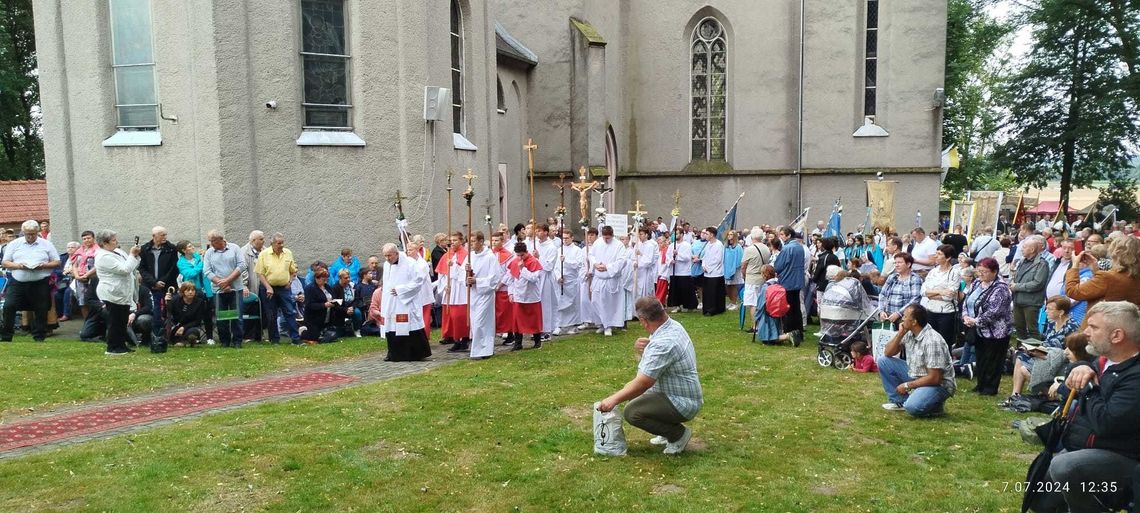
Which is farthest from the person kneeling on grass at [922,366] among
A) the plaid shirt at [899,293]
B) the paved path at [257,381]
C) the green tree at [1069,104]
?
the green tree at [1069,104]

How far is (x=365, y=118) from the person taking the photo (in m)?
16.6

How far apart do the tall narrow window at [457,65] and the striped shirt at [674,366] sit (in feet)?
41.7

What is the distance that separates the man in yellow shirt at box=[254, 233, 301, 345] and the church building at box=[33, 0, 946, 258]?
2.68 metres

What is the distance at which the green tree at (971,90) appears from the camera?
4034 cm

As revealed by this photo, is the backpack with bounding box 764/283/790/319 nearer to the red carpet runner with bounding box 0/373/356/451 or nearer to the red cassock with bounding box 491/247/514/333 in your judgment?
the red cassock with bounding box 491/247/514/333

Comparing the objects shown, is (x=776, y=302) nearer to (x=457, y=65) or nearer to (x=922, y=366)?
(x=922, y=366)

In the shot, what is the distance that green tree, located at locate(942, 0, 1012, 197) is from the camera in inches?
1588

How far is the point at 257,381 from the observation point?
423 inches

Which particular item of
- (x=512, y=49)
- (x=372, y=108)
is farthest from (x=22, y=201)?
(x=512, y=49)

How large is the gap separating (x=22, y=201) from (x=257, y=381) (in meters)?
18.0

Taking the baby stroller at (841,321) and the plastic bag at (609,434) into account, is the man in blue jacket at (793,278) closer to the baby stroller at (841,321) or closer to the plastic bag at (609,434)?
the baby stroller at (841,321)

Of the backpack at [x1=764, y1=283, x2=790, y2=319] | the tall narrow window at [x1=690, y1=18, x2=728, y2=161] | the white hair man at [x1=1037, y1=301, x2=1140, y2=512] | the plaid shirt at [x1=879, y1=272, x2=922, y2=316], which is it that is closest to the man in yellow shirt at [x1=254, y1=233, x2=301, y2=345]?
the backpack at [x1=764, y1=283, x2=790, y2=319]

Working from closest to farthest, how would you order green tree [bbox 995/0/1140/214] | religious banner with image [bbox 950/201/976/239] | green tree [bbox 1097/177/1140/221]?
1. religious banner with image [bbox 950/201/976/239]
2. green tree [bbox 995/0/1140/214]
3. green tree [bbox 1097/177/1140/221]

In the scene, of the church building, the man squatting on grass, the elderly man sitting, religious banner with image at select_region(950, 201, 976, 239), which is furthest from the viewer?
religious banner with image at select_region(950, 201, 976, 239)
